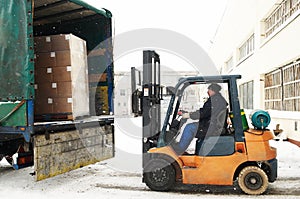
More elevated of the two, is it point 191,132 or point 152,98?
point 152,98

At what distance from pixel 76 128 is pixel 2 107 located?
1272 millimetres

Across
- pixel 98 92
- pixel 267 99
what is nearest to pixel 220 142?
pixel 98 92

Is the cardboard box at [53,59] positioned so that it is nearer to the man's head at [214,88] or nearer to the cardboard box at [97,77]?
the cardboard box at [97,77]

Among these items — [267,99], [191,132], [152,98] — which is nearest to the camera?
[191,132]

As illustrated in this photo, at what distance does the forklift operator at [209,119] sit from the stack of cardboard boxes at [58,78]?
1.89 metres

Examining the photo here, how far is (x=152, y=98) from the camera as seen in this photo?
5375 mm

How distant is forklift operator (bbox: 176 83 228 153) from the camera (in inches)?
189

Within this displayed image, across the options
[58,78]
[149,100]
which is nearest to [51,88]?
[58,78]

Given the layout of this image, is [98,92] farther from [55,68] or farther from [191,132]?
[191,132]

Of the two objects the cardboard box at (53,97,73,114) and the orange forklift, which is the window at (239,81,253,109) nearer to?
the orange forklift

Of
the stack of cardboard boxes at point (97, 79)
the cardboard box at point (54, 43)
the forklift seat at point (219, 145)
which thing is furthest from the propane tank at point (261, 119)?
the cardboard box at point (54, 43)

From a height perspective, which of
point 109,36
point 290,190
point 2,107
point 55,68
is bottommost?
point 290,190

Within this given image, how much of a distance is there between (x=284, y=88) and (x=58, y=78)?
8.35 metres

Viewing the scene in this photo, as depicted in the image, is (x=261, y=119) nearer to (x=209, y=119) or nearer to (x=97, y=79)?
(x=209, y=119)
